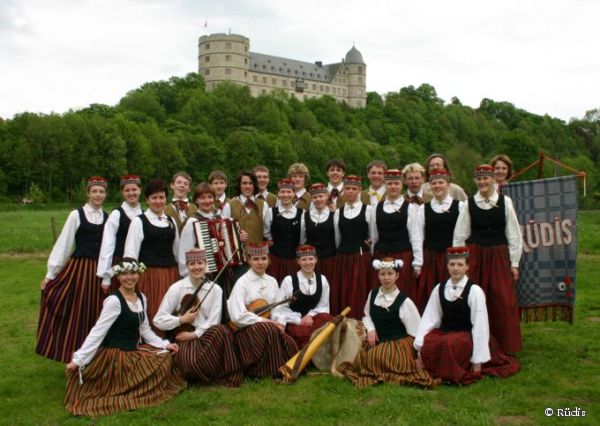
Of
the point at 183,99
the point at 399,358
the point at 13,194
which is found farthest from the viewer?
the point at 183,99

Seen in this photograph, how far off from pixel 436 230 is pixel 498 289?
0.77 m

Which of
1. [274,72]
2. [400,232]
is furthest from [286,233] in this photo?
[274,72]

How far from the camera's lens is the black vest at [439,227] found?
565 centimetres

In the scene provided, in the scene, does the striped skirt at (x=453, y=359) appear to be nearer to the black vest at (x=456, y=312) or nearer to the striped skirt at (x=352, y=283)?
the black vest at (x=456, y=312)

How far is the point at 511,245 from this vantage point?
545 cm

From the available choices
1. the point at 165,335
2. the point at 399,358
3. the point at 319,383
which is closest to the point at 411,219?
the point at 399,358

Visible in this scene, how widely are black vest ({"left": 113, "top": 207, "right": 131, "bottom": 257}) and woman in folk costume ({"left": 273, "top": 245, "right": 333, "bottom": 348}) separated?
151 cm

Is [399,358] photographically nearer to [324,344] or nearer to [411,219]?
[324,344]

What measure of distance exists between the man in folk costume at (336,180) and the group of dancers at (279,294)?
0.44m

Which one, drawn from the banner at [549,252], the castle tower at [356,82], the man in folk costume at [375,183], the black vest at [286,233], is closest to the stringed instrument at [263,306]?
the black vest at [286,233]

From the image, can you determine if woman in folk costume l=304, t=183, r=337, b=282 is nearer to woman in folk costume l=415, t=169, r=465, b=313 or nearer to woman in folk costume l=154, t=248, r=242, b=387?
woman in folk costume l=415, t=169, r=465, b=313

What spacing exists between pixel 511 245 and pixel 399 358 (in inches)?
57.5

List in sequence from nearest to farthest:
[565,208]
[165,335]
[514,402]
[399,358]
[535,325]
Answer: [514,402] < [399,358] < [165,335] < [565,208] < [535,325]

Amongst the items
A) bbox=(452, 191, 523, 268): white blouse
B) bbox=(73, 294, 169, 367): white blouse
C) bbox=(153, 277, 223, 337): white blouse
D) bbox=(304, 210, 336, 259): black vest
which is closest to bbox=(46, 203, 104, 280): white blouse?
bbox=(73, 294, 169, 367): white blouse
